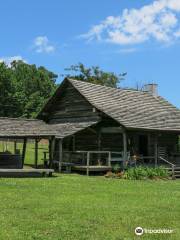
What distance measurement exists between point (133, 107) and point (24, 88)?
6176 centimetres

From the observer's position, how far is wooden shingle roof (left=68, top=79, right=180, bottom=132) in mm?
30328

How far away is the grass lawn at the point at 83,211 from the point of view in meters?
10.7

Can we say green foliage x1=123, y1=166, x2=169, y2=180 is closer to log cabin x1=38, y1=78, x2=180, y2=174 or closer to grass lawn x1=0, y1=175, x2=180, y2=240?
log cabin x1=38, y1=78, x2=180, y2=174

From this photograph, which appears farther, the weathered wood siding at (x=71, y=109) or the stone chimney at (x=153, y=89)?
the stone chimney at (x=153, y=89)

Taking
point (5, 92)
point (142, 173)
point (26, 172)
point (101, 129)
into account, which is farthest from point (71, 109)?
point (5, 92)

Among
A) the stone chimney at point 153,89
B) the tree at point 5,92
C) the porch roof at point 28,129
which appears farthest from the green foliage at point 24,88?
the porch roof at point 28,129

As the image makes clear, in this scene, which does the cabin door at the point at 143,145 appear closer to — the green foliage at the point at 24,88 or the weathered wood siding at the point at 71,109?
the weathered wood siding at the point at 71,109

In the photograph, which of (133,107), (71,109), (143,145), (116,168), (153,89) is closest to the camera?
(116,168)

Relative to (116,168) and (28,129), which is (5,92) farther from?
(28,129)

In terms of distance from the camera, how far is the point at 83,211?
44.0ft

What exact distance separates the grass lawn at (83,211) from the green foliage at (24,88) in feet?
211

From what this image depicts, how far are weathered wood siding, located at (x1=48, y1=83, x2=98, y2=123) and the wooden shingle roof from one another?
630 mm

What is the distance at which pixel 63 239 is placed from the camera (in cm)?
1009

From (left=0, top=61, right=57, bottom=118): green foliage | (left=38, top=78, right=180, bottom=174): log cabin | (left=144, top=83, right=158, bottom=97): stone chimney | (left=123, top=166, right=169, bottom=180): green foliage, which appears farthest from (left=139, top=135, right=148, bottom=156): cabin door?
(left=0, top=61, right=57, bottom=118): green foliage
